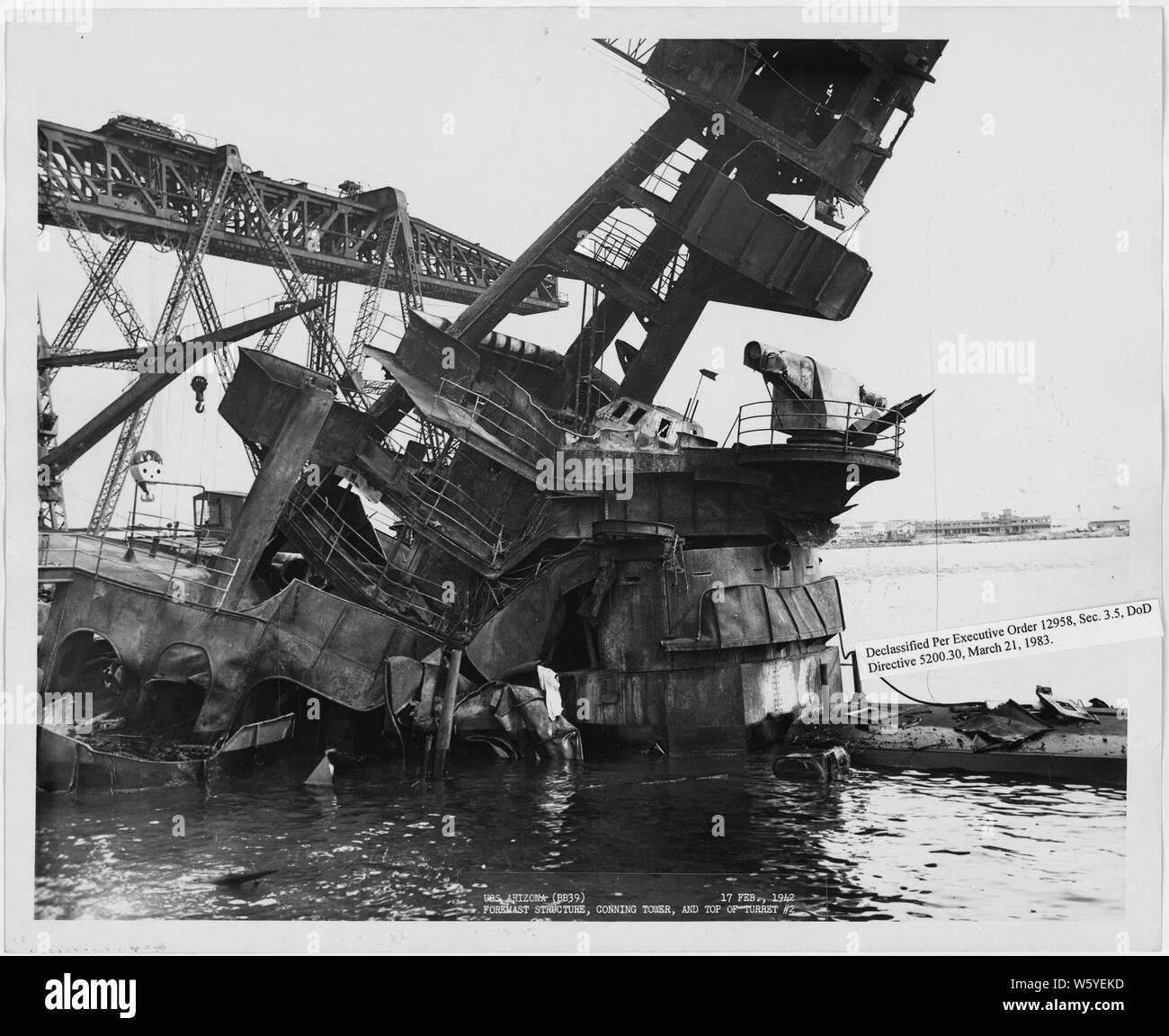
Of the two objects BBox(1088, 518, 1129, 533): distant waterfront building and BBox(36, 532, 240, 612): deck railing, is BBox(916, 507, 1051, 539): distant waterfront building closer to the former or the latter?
BBox(1088, 518, 1129, 533): distant waterfront building

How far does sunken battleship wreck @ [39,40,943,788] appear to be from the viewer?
15.7 meters

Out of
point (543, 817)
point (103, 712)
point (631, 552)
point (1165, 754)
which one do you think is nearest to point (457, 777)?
point (543, 817)

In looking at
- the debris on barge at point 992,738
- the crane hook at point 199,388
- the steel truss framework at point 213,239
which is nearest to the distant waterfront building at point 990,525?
the debris on barge at point 992,738

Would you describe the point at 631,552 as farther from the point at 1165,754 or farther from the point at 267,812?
the point at 1165,754

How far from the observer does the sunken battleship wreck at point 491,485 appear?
1570 centimetres

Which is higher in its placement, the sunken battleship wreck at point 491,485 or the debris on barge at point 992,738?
the sunken battleship wreck at point 491,485

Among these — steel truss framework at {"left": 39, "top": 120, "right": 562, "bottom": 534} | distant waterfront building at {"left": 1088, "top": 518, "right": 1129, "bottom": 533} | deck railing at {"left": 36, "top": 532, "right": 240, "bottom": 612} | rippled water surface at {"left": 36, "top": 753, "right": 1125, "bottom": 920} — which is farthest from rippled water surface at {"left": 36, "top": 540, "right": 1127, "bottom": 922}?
steel truss framework at {"left": 39, "top": 120, "right": 562, "bottom": 534}

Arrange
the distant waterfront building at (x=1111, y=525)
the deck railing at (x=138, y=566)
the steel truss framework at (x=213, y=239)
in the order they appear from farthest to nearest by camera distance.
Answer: the deck railing at (x=138, y=566)
the steel truss framework at (x=213, y=239)
the distant waterfront building at (x=1111, y=525)

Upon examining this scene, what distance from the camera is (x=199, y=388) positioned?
17703mm

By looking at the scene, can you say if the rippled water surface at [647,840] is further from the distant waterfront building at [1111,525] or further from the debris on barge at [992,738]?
the debris on barge at [992,738]

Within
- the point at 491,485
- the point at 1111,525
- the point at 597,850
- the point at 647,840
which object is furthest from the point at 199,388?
the point at 1111,525

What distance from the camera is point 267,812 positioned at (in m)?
13.3

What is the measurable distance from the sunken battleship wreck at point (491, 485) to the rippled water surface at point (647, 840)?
129 centimetres

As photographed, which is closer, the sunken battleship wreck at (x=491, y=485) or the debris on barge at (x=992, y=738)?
the debris on barge at (x=992, y=738)
